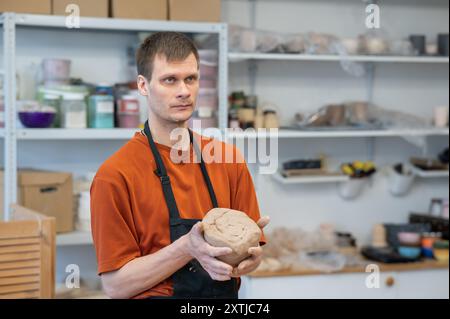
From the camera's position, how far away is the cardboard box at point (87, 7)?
7.64 feet

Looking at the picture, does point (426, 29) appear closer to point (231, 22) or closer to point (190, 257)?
point (231, 22)

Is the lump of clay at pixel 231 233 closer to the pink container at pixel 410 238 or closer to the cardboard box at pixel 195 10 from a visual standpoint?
the cardboard box at pixel 195 10

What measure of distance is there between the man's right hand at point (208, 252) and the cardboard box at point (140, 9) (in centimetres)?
149

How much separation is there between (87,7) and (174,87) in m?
1.25

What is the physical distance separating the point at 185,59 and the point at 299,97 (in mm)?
1763

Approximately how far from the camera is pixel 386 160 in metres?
3.13

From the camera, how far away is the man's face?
4.23ft

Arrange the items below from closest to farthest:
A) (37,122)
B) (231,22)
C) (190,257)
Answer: (190,257), (37,122), (231,22)

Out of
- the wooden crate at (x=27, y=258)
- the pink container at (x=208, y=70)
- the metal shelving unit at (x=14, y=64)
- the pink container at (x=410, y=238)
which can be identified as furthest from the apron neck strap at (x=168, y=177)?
the pink container at (x=410, y=238)

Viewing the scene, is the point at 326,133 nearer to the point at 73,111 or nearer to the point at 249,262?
the point at 73,111

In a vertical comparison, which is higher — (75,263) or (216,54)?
(216,54)

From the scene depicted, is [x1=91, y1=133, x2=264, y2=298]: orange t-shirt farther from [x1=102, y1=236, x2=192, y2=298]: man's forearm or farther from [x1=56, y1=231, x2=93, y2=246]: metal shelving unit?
[x1=56, y1=231, x2=93, y2=246]: metal shelving unit

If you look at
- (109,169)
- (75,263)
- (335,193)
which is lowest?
(75,263)
